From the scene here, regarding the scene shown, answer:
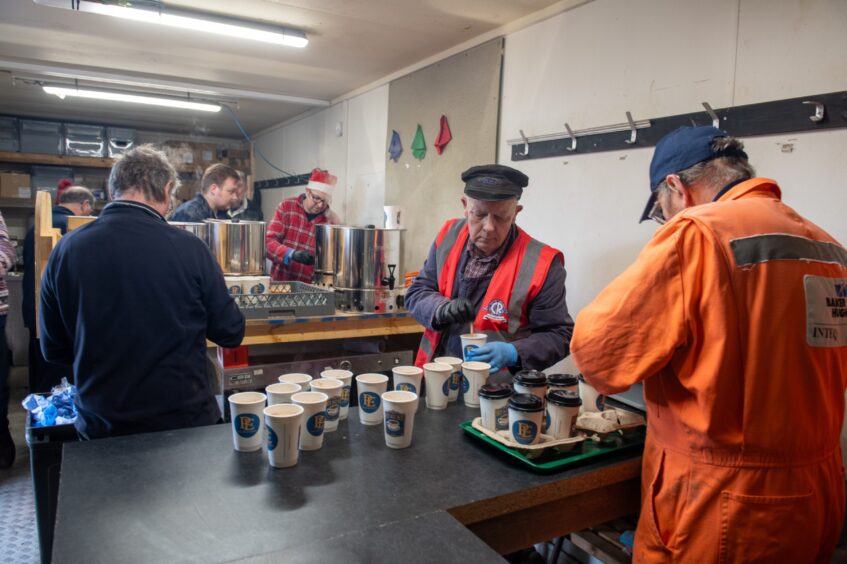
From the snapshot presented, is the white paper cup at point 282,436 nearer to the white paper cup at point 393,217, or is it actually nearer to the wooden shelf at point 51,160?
the white paper cup at point 393,217

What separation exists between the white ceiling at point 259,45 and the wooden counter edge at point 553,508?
277cm

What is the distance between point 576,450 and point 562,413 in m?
0.10

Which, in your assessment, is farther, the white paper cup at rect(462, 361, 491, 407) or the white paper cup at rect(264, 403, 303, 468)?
the white paper cup at rect(462, 361, 491, 407)

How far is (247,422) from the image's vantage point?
138cm

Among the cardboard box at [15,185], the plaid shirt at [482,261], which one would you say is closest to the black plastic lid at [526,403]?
the plaid shirt at [482,261]

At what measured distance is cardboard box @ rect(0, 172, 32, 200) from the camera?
7059 millimetres

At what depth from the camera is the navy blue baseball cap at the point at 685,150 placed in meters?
1.45

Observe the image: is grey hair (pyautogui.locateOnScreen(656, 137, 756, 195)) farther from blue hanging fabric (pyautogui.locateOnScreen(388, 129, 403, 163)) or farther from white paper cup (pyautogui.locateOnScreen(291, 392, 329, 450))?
blue hanging fabric (pyautogui.locateOnScreen(388, 129, 403, 163))

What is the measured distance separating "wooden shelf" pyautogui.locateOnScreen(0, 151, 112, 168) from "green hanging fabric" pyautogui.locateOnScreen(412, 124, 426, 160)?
4.96 metres

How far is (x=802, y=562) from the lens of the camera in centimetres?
130

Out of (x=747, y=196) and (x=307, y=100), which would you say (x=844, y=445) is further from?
(x=307, y=100)

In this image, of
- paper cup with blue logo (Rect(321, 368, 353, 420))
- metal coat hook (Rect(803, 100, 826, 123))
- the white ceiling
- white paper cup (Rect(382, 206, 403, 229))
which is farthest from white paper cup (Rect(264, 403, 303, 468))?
white paper cup (Rect(382, 206, 403, 229))

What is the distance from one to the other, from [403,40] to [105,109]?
494 centimetres

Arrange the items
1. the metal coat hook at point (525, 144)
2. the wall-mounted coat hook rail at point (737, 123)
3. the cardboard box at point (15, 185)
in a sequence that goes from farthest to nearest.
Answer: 1. the cardboard box at point (15, 185)
2. the metal coat hook at point (525, 144)
3. the wall-mounted coat hook rail at point (737, 123)
